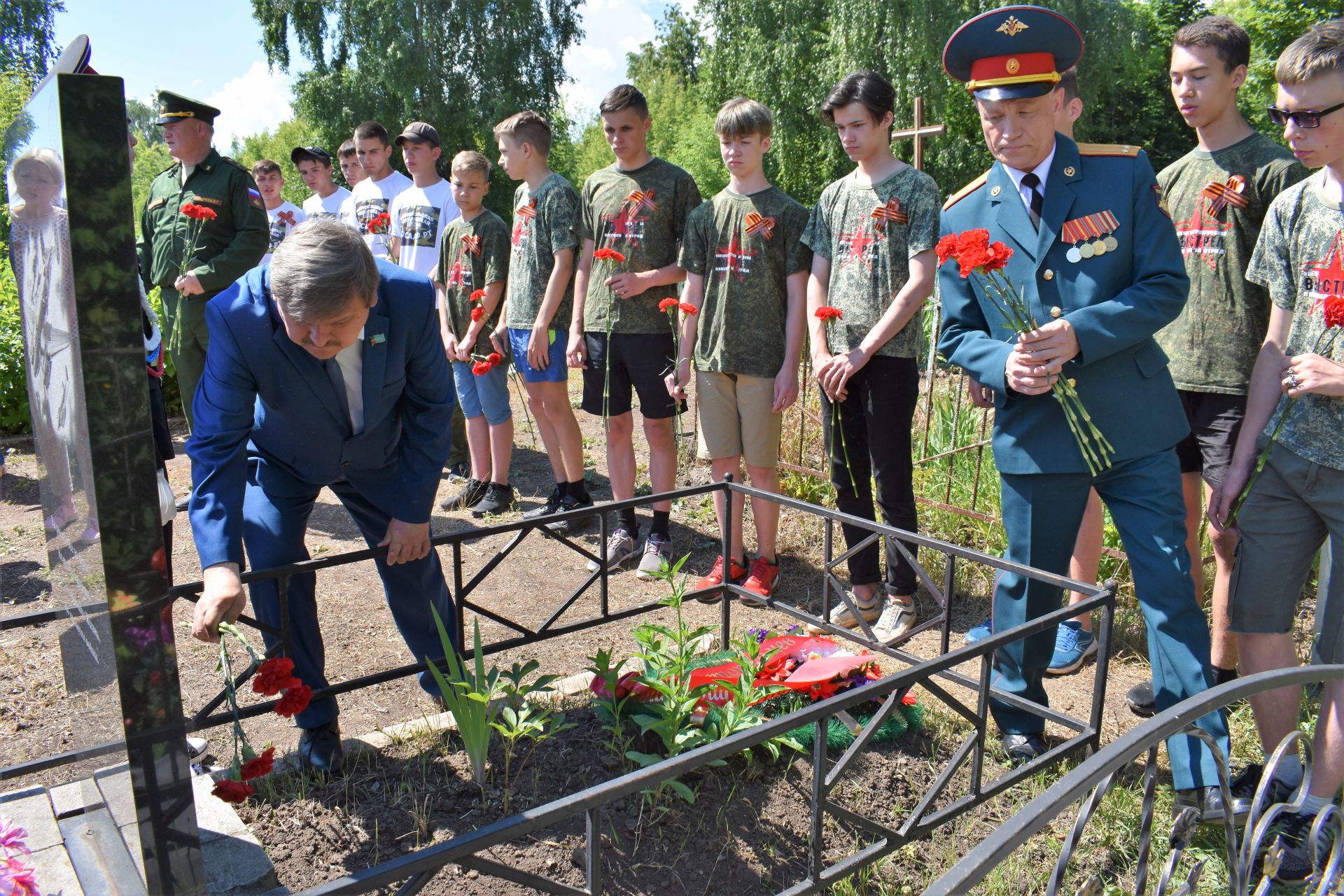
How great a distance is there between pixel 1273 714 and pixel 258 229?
4980mm

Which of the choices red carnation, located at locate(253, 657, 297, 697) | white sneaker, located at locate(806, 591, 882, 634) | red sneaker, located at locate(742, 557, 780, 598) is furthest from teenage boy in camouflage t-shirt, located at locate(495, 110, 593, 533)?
red carnation, located at locate(253, 657, 297, 697)

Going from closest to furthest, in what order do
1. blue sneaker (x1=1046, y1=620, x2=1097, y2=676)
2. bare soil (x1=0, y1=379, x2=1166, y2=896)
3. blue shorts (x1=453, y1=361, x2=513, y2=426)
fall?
bare soil (x1=0, y1=379, x2=1166, y2=896), blue sneaker (x1=1046, y1=620, x2=1097, y2=676), blue shorts (x1=453, y1=361, x2=513, y2=426)

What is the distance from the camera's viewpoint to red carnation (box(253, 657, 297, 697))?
2.53 m

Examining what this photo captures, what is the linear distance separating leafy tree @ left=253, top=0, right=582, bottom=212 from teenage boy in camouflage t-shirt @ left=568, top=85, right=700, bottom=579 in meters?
25.1

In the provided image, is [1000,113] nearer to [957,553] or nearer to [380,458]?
[957,553]

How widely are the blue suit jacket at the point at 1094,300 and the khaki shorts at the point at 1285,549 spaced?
0.28 meters

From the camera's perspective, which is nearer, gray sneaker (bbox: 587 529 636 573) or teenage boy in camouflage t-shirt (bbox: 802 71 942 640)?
teenage boy in camouflage t-shirt (bbox: 802 71 942 640)

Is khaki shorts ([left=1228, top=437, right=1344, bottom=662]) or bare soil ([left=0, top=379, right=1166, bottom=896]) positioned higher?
khaki shorts ([left=1228, top=437, right=1344, bottom=662])

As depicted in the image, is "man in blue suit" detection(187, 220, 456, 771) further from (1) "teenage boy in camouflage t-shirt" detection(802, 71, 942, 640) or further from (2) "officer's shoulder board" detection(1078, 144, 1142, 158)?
(2) "officer's shoulder board" detection(1078, 144, 1142, 158)

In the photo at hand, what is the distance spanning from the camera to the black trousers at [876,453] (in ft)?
13.1

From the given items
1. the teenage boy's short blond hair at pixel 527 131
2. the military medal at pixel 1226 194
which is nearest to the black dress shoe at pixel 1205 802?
the military medal at pixel 1226 194

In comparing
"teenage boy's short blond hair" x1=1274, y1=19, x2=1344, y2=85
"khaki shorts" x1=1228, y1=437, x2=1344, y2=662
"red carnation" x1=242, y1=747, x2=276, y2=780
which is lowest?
"red carnation" x1=242, y1=747, x2=276, y2=780

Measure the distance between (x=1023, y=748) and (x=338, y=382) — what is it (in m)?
2.31

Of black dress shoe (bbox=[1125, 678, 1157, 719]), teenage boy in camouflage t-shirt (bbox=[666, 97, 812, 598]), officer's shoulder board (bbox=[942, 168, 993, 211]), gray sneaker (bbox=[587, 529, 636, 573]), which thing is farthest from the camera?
gray sneaker (bbox=[587, 529, 636, 573])
